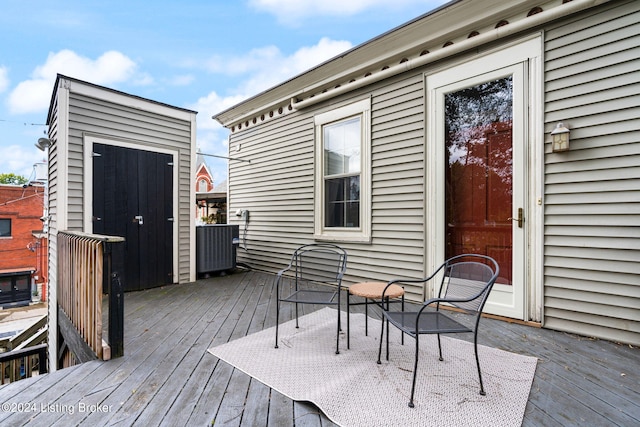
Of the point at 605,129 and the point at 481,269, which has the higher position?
the point at 605,129

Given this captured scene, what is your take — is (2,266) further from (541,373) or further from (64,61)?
(541,373)

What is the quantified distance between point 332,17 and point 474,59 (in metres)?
4.27

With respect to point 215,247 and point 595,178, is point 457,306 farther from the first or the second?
point 215,247

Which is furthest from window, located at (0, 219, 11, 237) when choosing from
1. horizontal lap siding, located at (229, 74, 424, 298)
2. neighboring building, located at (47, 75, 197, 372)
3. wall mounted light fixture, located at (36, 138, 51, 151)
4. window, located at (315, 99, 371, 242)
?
window, located at (315, 99, 371, 242)

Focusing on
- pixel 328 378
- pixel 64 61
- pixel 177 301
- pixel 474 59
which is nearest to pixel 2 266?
pixel 64 61

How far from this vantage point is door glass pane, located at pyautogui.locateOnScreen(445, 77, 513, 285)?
299 centimetres

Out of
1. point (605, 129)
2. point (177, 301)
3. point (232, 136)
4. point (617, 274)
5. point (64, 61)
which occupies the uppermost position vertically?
point (64, 61)

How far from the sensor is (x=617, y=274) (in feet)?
7.96

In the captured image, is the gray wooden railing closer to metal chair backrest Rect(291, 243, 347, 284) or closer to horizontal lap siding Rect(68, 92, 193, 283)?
horizontal lap siding Rect(68, 92, 193, 283)

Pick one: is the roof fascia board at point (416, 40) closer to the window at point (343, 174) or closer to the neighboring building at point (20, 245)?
the window at point (343, 174)

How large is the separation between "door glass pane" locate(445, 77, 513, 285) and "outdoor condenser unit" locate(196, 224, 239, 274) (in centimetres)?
358

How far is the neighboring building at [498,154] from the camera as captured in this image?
2.45 metres

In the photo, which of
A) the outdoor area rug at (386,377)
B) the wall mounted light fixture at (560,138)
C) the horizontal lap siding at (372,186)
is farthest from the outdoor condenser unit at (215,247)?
the wall mounted light fixture at (560,138)

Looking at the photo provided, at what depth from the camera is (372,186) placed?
157 inches
